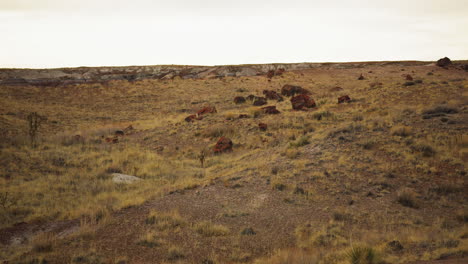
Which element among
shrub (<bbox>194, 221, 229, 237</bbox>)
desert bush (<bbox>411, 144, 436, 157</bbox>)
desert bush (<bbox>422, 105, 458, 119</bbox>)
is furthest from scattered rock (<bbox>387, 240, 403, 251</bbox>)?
desert bush (<bbox>422, 105, 458, 119</bbox>)

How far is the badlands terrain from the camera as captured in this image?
5855mm

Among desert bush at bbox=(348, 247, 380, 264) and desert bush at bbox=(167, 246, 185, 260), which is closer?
desert bush at bbox=(348, 247, 380, 264)

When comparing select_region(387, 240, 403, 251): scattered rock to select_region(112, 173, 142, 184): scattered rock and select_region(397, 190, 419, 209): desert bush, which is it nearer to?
select_region(397, 190, 419, 209): desert bush

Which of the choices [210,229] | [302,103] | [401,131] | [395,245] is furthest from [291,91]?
[395,245]

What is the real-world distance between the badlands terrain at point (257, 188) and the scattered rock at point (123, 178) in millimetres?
72

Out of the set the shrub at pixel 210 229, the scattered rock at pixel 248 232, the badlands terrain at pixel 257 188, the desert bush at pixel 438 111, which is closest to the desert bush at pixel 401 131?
the badlands terrain at pixel 257 188

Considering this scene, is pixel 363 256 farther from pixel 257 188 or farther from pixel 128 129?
pixel 128 129

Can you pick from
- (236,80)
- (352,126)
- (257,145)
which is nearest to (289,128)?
(257,145)

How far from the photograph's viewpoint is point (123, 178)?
11469 millimetres

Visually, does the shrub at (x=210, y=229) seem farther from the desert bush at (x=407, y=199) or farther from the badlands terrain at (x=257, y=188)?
the desert bush at (x=407, y=199)

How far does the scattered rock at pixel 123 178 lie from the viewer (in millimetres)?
11203

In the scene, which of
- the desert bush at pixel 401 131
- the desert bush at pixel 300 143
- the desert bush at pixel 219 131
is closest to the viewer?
the desert bush at pixel 401 131

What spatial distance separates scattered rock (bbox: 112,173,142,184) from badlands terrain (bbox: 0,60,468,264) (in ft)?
0.23

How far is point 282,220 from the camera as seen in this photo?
7.26 m
